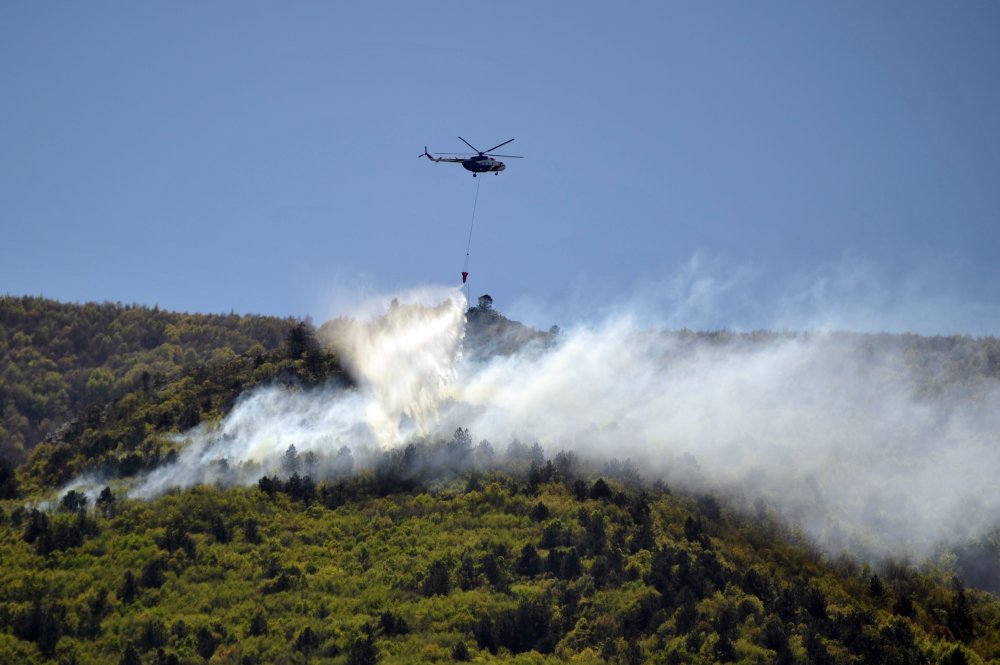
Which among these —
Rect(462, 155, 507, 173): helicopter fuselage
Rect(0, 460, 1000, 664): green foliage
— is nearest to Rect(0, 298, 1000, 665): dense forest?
Rect(0, 460, 1000, 664): green foliage

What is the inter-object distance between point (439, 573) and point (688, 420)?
46222mm

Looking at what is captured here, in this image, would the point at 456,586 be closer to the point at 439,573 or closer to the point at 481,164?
the point at 439,573

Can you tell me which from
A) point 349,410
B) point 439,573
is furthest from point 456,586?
point 349,410

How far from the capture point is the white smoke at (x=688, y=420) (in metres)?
139

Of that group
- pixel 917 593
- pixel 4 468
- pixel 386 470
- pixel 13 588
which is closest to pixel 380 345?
pixel 386 470

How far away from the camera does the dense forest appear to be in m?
110

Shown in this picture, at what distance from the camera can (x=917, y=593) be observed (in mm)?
122000

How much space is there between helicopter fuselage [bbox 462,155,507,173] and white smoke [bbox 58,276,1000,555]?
24796mm

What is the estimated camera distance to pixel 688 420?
514 feet

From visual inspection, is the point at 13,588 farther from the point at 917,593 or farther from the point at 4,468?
the point at 917,593

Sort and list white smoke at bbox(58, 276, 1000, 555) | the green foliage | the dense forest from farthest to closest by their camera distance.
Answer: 1. white smoke at bbox(58, 276, 1000, 555)
2. the dense forest
3. the green foliage

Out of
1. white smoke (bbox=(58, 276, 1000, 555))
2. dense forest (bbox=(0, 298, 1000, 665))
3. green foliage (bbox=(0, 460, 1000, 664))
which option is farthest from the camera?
white smoke (bbox=(58, 276, 1000, 555))

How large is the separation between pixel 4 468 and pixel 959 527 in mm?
87149

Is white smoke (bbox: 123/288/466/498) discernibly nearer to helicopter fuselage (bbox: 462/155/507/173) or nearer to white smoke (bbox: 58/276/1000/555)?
white smoke (bbox: 58/276/1000/555)
